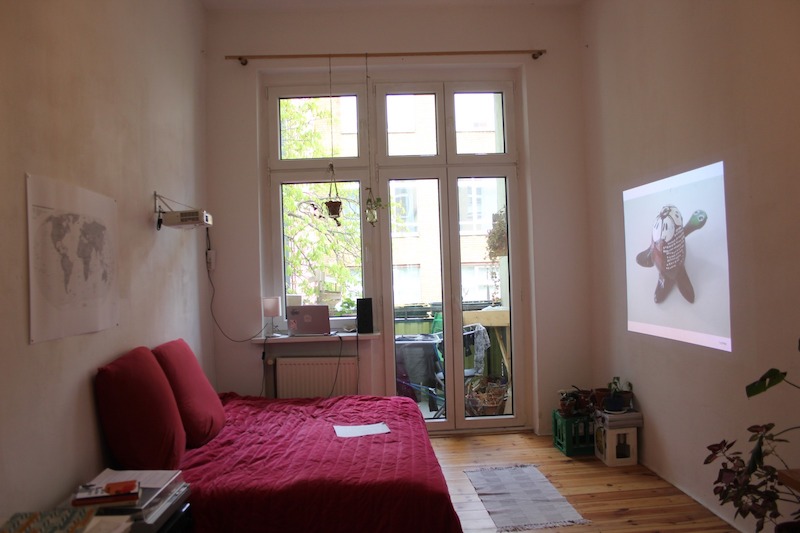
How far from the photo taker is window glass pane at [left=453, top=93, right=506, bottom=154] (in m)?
4.07

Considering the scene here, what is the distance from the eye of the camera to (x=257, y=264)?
149 inches

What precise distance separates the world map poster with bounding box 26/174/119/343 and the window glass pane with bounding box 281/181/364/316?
1706 millimetres

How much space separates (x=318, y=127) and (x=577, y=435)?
3.17 metres

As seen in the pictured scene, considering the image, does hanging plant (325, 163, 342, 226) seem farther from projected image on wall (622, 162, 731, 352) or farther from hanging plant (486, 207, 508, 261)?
projected image on wall (622, 162, 731, 352)

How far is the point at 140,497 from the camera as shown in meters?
1.67

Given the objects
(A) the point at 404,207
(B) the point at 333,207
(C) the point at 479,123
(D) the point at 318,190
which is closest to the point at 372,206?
(B) the point at 333,207

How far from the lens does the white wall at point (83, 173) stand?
1658 millimetres

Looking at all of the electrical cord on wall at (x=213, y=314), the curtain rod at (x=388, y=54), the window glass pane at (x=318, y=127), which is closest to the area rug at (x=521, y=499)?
the electrical cord on wall at (x=213, y=314)

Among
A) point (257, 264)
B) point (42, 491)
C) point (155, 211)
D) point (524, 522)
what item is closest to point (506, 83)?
point (257, 264)

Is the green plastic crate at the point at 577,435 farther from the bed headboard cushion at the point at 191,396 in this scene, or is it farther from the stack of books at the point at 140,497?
the stack of books at the point at 140,497

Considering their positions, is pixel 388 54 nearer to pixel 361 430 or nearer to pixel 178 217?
pixel 178 217

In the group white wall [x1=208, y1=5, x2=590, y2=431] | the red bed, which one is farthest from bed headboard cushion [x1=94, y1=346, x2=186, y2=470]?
white wall [x1=208, y1=5, x2=590, y2=431]

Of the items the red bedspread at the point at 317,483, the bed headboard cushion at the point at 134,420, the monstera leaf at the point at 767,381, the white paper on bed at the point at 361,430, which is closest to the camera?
the monstera leaf at the point at 767,381

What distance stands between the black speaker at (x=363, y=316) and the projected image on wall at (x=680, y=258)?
1.92 m
